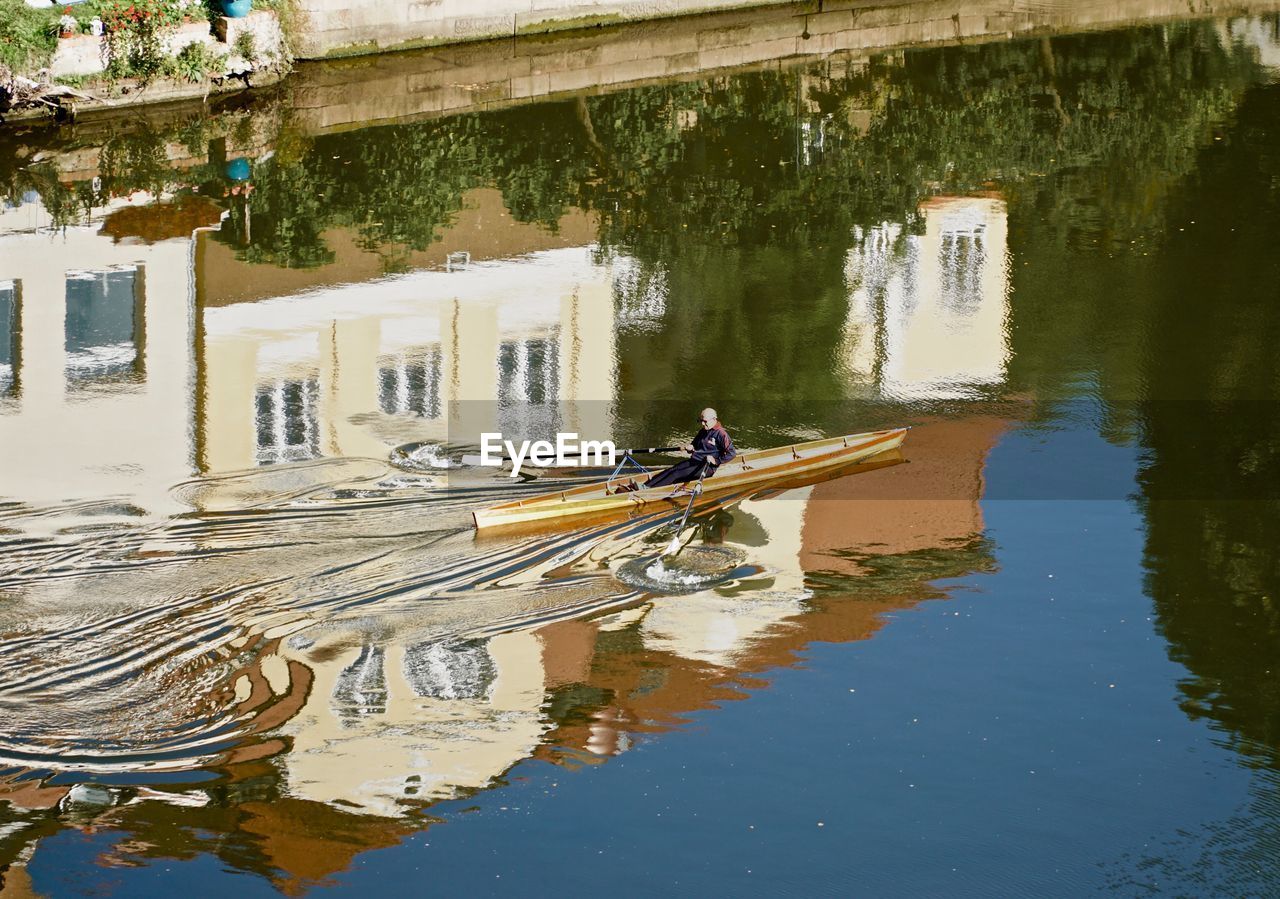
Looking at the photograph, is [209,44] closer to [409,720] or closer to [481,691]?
[481,691]

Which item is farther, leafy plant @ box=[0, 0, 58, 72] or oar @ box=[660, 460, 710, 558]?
leafy plant @ box=[0, 0, 58, 72]

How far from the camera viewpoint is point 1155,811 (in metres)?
15.4

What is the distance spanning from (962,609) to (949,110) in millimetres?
22715

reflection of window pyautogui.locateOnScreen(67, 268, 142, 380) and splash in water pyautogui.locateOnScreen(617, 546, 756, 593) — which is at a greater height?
reflection of window pyautogui.locateOnScreen(67, 268, 142, 380)

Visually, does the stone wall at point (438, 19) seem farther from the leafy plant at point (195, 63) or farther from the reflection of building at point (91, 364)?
the reflection of building at point (91, 364)

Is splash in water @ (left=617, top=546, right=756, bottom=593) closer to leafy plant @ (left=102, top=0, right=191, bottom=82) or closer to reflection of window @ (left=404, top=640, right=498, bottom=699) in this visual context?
reflection of window @ (left=404, top=640, right=498, bottom=699)

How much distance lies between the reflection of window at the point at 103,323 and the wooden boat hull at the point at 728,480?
8.32 meters

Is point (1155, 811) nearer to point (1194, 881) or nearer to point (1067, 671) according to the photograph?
point (1194, 881)

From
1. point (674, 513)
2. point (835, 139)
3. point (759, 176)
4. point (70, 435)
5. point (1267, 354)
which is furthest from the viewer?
point (835, 139)

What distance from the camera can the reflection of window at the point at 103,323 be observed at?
85.4 feet

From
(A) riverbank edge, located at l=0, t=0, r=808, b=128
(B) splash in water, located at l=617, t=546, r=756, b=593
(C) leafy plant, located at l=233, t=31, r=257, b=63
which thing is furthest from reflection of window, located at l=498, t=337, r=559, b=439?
(C) leafy plant, located at l=233, t=31, r=257, b=63

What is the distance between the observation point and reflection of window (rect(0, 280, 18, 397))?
25500mm

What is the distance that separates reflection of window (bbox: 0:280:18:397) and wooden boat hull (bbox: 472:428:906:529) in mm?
8965

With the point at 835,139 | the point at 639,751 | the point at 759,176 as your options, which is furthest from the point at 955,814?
the point at 835,139
